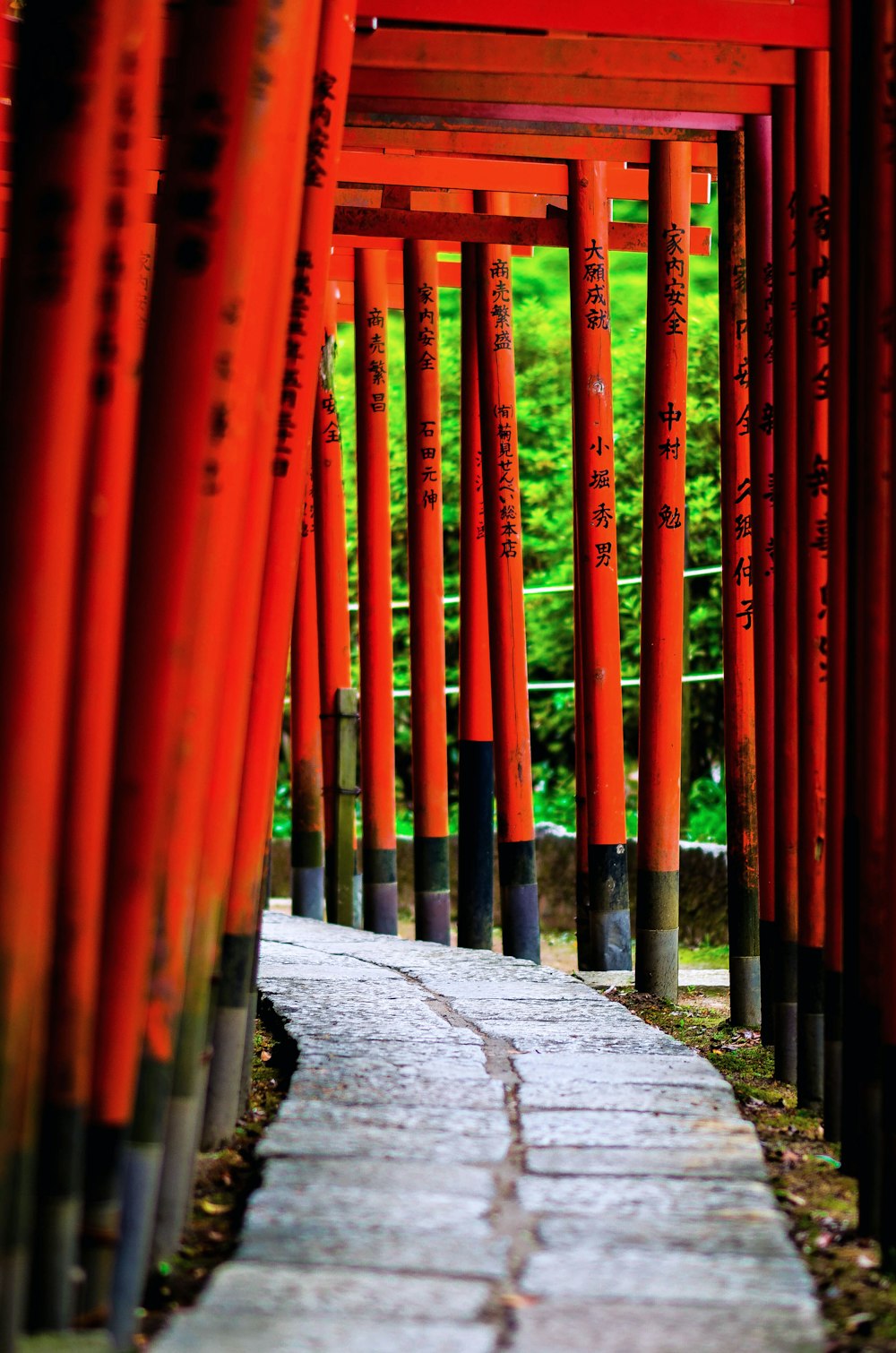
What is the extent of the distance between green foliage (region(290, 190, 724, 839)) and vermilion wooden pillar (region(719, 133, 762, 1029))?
26.4 ft

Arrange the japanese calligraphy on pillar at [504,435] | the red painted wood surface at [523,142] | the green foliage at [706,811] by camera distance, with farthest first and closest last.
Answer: the green foliage at [706,811], the japanese calligraphy on pillar at [504,435], the red painted wood surface at [523,142]

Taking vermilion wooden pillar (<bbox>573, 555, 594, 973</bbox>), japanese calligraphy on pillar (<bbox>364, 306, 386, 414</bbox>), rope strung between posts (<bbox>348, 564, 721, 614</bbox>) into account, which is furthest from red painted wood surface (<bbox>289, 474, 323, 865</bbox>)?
vermilion wooden pillar (<bbox>573, 555, 594, 973</bbox>)

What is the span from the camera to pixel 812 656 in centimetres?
439

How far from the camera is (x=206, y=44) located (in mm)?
2678

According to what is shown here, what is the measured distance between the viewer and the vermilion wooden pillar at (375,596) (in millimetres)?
9312

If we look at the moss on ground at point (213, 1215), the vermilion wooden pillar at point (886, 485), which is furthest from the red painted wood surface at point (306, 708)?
the vermilion wooden pillar at point (886, 485)

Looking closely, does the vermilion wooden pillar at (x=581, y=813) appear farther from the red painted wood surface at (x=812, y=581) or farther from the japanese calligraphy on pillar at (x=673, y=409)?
the red painted wood surface at (x=812, y=581)

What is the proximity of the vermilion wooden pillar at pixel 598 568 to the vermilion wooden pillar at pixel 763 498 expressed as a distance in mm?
1668

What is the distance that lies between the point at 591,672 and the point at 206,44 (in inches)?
182

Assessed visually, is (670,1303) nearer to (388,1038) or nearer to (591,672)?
(388,1038)

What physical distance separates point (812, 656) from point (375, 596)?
518cm

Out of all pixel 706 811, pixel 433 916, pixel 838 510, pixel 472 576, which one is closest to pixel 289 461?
pixel 838 510

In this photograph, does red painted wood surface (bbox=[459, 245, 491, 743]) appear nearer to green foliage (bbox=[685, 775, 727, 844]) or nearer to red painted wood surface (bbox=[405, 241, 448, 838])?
red painted wood surface (bbox=[405, 241, 448, 838])

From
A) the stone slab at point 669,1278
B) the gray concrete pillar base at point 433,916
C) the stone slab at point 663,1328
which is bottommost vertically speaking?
the stone slab at point 663,1328
